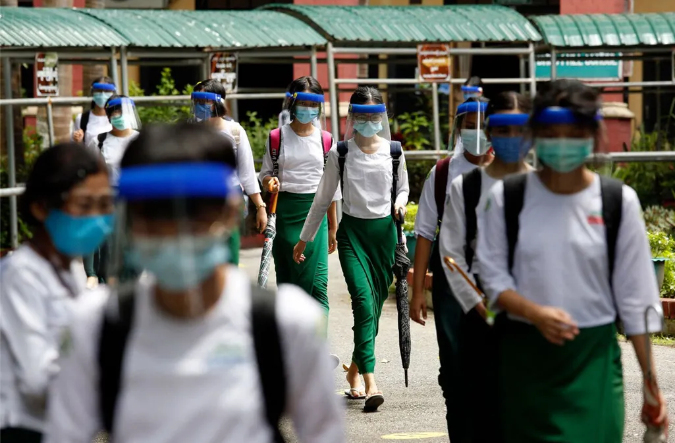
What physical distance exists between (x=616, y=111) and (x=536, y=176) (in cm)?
1614

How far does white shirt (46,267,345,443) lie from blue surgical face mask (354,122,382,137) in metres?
4.94

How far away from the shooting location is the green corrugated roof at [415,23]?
1509 centimetres

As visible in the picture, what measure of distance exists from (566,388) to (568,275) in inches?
13.9

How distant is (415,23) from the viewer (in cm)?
1566

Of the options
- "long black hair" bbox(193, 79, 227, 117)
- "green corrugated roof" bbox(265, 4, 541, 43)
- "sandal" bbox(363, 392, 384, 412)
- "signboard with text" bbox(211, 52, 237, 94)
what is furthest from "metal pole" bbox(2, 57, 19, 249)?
"sandal" bbox(363, 392, 384, 412)

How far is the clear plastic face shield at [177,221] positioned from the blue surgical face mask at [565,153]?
5.46 ft

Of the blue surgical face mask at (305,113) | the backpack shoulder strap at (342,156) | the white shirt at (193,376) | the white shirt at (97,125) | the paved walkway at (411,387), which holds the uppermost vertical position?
the blue surgical face mask at (305,113)

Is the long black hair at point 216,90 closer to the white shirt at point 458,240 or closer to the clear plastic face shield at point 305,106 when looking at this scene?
the clear plastic face shield at point 305,106

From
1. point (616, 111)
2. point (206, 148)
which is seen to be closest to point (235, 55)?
point (616, 111)

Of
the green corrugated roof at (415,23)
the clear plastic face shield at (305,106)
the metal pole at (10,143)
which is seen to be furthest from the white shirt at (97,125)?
the green corrugated roof at (415,23)

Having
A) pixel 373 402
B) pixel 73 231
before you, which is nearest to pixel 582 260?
pixel 73 231

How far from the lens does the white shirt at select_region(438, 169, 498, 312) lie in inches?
194

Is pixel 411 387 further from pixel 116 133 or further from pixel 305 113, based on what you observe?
pixel 116 133

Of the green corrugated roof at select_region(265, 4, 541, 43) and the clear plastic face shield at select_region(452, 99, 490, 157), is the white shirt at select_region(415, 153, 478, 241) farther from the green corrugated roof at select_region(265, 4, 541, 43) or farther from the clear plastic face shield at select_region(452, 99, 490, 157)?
the green corrugated roof at select_region(265, 4, 541, 43)
